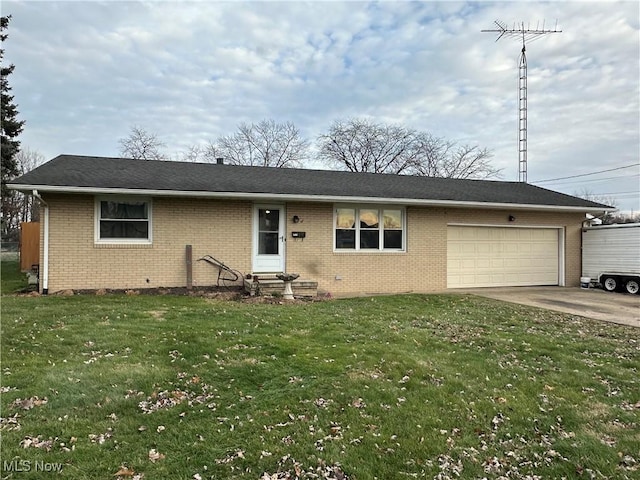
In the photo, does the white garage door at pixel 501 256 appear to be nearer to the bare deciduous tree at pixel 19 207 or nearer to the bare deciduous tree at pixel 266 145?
the bare deciduous tree at pixel 266 145

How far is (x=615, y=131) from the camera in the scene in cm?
2234

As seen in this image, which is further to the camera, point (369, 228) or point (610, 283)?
point (610, 283)

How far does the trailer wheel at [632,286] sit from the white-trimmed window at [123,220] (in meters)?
13.7

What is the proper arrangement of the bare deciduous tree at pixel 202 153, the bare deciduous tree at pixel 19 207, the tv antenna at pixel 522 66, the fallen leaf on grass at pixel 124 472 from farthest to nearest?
the bare deciduous tree at pixel 202 153 < the bare deciduous tree at pixel 19 207 < the tv antenna at pixel 522 66 < the fallen leaf on grass at pixel 124 472

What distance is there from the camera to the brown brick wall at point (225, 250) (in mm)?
10188

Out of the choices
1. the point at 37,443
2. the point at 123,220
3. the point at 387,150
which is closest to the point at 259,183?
the point at 123,220

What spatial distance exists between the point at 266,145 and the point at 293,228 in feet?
80.5

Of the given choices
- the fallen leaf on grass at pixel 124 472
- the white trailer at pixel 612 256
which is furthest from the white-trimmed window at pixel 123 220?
the white trailer at pixel 612 256

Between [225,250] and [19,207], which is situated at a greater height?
[19,207]

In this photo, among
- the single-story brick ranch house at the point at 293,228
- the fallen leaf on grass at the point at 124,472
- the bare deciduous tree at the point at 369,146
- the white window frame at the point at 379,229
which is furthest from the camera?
the bare deciduous tree at the point at 369,146

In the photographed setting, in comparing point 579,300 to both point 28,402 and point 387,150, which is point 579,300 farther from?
point 387,150

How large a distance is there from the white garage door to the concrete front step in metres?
4.81

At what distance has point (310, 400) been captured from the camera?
156 inches

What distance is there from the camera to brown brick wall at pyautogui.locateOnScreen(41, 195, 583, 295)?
10.2 metres
